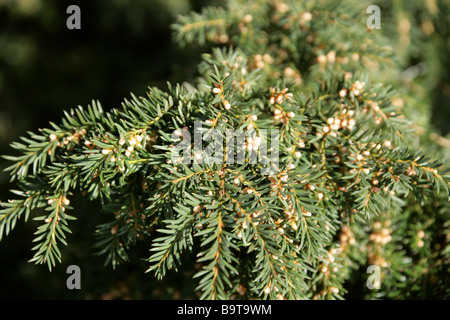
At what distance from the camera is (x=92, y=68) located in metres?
1.66

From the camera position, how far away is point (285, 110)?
606mm

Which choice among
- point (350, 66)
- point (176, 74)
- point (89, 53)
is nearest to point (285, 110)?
point (350, 66)

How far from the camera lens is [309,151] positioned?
649mm

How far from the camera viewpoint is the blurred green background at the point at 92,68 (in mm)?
1010

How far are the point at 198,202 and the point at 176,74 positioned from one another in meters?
0.60

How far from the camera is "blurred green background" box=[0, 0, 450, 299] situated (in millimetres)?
1010
